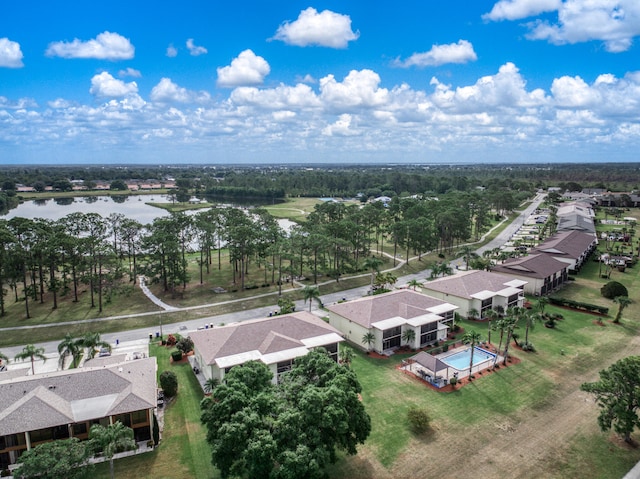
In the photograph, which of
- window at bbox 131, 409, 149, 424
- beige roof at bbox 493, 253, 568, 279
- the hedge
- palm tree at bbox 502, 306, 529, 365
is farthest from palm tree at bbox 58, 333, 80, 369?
the hedge

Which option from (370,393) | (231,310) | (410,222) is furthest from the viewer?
(410,222)

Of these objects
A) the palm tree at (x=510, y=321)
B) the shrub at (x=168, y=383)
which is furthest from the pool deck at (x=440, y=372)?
the shrub at (x=168, y=383)

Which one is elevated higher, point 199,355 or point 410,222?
point 410,222

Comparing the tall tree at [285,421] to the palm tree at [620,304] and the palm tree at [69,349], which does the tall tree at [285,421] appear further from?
the palm tree at [620,304]

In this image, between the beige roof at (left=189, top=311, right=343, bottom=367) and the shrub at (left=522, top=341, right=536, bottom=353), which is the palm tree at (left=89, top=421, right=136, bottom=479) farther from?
the shrub at (left=522, top=341, right=536, bottom=353)

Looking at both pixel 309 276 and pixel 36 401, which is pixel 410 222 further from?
pixel 36 401

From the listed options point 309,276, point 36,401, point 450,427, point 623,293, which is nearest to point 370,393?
point 450,427

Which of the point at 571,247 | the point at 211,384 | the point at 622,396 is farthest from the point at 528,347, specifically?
the point at 571,247
